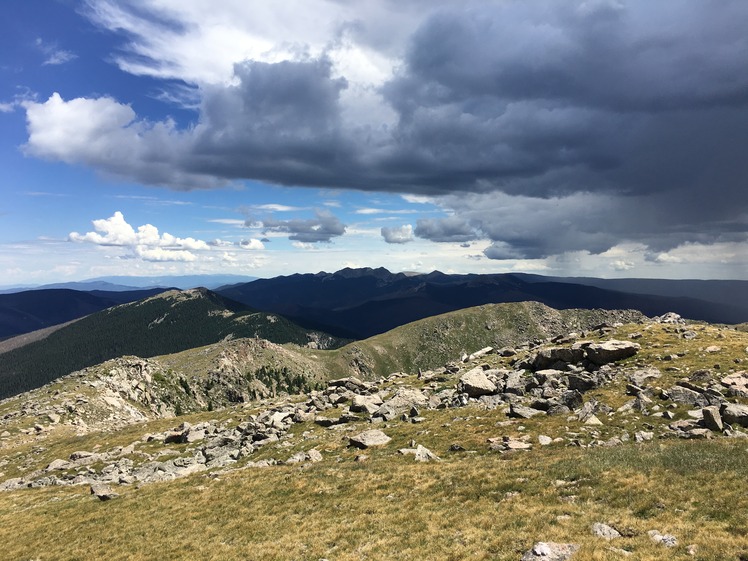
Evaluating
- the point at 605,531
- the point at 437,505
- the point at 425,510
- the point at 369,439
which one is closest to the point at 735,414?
the point at 605,531

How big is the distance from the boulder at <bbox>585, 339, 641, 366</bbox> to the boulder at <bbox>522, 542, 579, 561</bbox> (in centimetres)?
4429

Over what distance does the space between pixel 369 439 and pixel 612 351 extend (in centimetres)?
3764

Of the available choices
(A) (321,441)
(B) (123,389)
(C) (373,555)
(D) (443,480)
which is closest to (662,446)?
(D) (443,480)

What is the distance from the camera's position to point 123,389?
5615 inches

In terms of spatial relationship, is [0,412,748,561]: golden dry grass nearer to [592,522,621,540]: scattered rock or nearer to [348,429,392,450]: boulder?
[592,522,621,540]: scattered rock

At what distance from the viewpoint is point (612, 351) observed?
188 ft

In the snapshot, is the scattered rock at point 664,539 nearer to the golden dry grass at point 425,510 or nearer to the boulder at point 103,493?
the golden dry grass at point 425,510

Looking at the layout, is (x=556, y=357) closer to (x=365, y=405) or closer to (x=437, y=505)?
(x=365, y=405)

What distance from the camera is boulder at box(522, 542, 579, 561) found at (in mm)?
19234

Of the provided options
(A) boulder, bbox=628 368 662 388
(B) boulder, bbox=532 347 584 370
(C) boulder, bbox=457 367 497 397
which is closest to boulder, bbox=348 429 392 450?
(C) boulder, bbox=457 367 497 397

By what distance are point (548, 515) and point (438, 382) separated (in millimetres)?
50069

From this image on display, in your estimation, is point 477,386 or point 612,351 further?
point 612,351

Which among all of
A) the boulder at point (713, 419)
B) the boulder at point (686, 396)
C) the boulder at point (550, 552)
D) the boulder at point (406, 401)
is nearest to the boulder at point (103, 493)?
the boulder at point (406, 401)

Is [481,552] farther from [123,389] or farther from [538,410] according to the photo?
[123,389]
